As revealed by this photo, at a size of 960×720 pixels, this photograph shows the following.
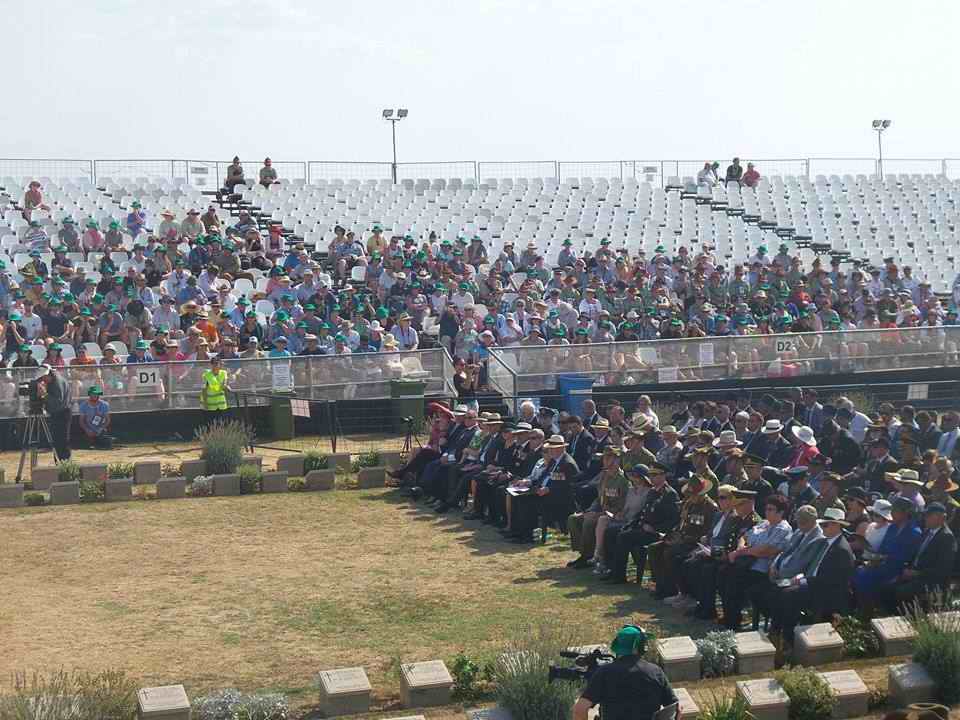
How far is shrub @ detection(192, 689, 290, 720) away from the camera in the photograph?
11.2 metres

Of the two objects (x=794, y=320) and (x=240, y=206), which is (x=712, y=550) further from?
(x=240, y=206)

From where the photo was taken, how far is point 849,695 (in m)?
11.3

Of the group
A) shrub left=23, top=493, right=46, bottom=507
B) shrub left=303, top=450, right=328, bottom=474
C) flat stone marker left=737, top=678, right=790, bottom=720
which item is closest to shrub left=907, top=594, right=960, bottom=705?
flat stone marker left=737, top=678, right=790, bottom=720

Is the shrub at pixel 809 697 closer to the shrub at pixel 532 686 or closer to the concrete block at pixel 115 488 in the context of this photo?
the shrub at pixel 532 686

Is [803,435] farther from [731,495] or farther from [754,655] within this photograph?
[754,655]

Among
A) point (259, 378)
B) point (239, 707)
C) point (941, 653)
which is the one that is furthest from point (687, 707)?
point (259, 378)

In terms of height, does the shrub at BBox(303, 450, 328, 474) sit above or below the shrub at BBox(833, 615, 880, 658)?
above

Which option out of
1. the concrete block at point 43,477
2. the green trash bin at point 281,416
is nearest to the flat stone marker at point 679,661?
the concrete block at point 43,477

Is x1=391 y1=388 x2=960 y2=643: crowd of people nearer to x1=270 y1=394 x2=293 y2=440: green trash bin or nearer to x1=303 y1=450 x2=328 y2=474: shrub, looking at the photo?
x1=303 y1=450 x2=328 y2=474: shrub

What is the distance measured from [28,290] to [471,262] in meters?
10.2

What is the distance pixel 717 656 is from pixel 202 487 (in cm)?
1100

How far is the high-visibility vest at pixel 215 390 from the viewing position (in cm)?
2516

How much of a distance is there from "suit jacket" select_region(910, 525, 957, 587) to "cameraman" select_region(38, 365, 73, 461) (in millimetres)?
13914

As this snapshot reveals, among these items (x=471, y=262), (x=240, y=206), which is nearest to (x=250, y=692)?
(x=471, y=262)
